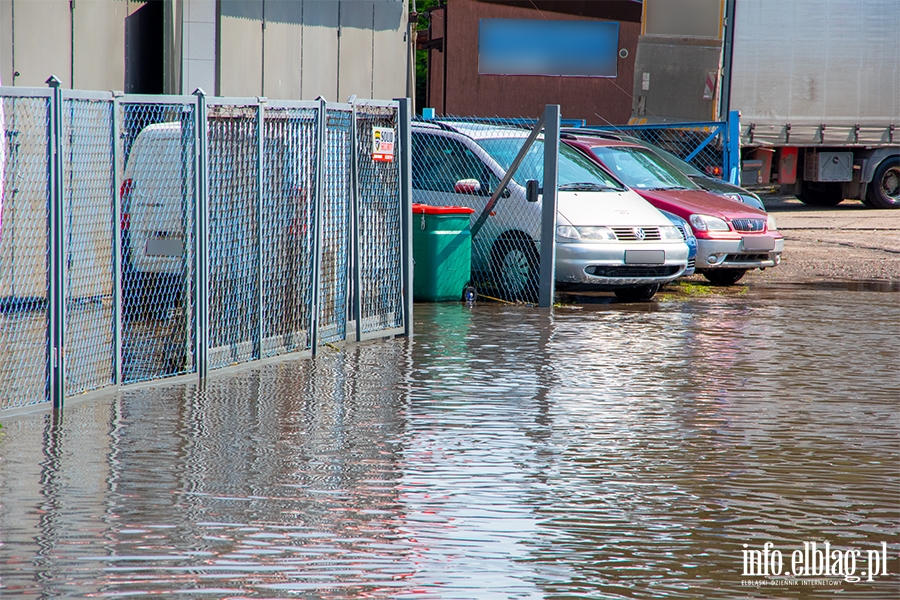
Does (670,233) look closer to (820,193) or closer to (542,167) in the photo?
(542,167)

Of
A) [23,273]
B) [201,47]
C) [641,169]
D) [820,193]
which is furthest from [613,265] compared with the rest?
[820,193]

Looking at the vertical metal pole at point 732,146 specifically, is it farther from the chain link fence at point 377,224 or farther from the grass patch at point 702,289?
the chain link fence at point 377,224

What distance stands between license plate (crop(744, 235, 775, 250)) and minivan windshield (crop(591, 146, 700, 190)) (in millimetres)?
1285

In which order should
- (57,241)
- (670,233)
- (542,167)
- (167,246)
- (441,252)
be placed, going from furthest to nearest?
(670,233), (542,167), (441,252), (167,246), (57,241)

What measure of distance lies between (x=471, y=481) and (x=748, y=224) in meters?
9.75

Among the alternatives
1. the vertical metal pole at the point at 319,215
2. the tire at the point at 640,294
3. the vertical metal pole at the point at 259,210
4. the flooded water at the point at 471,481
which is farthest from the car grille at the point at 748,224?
the vertical metal pole at the point at 259,210

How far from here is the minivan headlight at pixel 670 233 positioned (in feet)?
43.2

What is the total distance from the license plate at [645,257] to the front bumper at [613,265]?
0.04 feet

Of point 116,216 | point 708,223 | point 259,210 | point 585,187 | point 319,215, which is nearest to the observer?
point 116,216

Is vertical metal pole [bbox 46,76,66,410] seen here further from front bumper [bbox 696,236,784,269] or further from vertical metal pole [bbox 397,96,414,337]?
front bumper [bbox 696,236,784,269]

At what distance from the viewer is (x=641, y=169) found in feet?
51.3

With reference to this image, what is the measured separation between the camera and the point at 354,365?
9219 millimetres

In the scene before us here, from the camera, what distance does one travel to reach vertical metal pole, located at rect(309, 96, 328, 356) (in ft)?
30.5

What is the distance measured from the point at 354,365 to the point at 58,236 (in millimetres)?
2815
